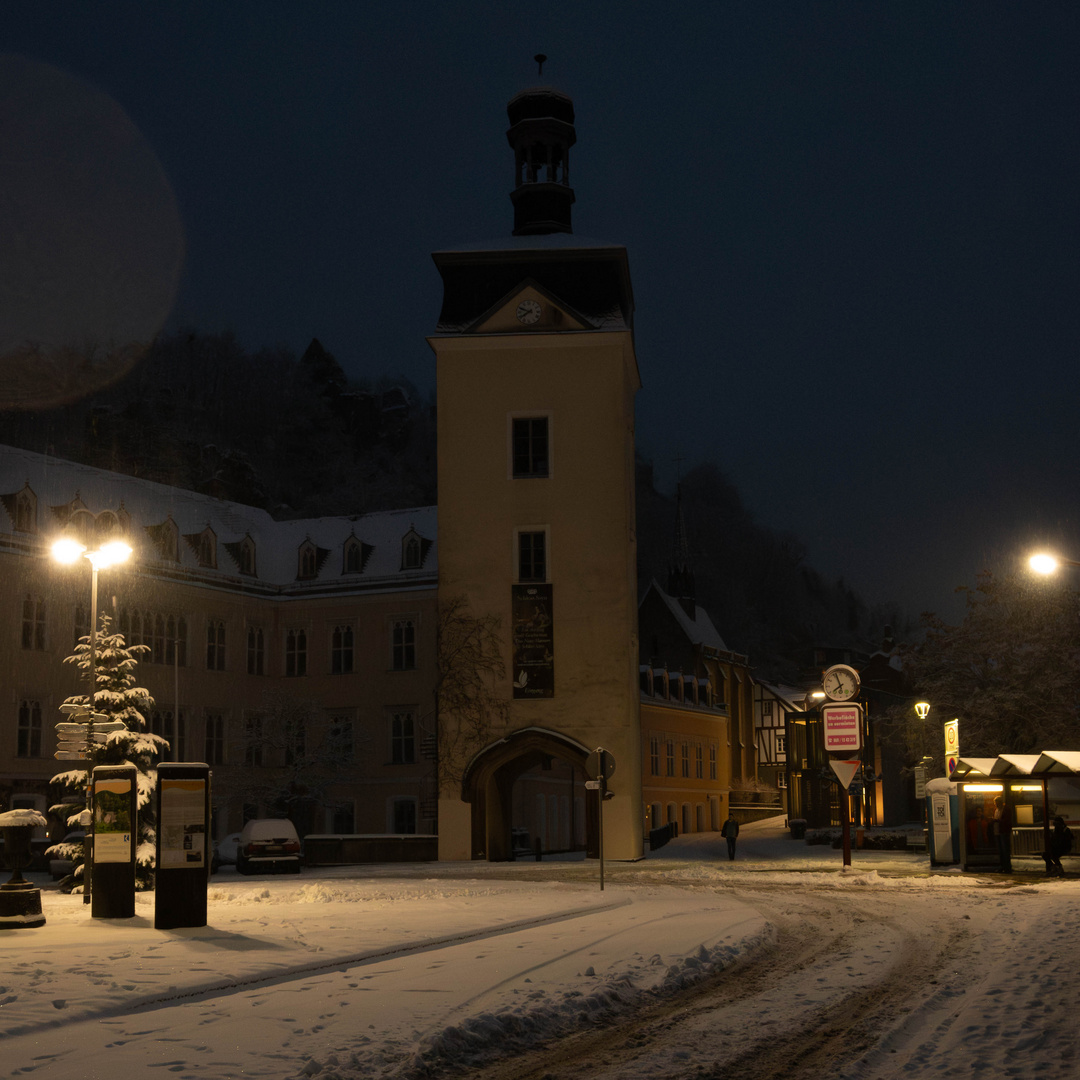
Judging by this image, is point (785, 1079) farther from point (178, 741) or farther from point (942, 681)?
point (178, 741)

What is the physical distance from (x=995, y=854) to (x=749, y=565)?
479 feet

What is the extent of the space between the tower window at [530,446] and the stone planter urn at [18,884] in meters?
27.8

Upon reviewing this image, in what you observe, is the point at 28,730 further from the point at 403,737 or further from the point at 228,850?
the point at 403,737

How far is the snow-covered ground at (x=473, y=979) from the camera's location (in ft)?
29.0

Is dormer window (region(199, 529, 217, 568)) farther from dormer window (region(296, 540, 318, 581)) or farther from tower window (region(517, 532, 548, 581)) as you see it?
tower window (region(517, 532, 548, 581))

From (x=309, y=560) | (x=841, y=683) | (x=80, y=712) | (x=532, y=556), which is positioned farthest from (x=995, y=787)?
(x=309, y=560)

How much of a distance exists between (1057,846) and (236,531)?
1464 inches

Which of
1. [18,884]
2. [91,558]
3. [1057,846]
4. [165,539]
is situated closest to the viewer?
[18,884]

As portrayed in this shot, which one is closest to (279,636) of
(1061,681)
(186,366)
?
(1061,681)

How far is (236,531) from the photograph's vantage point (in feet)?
191

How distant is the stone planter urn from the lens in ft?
56.1

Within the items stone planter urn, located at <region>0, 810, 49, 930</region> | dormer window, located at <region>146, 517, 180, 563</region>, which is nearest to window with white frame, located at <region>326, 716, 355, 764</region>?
dormer window, located at <region>146, 517, 180, 563</region>

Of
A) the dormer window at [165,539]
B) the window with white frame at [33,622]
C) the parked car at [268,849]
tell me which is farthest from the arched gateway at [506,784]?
the dormer window at [165,539]

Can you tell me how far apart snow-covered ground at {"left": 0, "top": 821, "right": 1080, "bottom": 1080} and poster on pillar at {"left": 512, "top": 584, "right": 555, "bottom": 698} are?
66.3ft
